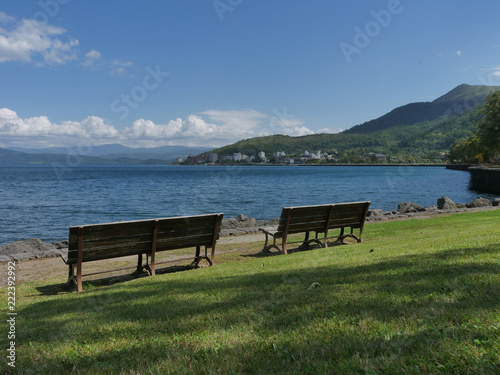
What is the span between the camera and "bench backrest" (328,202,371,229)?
33.1 feet

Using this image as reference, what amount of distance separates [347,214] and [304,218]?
1.61 metres

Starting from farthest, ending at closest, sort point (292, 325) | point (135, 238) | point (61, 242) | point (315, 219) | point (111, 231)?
point (61, 242)
point (315, 219)
point (135, 238)
point (111, 231)
point (292, 325)

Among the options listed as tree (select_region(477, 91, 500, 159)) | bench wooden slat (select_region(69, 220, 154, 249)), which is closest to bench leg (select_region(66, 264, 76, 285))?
bench wooden slat (select_region(69, 220, 154, 249))

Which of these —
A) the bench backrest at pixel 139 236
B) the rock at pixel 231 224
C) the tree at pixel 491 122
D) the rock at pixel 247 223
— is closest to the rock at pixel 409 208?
the rock at pixel 247 223

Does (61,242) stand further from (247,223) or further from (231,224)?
(247,223)

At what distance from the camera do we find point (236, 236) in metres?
14.9

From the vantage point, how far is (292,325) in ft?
11.5

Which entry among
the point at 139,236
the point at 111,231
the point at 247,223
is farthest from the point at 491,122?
the point at 111,231

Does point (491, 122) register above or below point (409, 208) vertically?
above

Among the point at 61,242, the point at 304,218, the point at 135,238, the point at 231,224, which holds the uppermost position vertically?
the point at 304,218

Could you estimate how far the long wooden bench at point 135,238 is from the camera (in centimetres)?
683

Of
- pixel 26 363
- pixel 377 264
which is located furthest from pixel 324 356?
pixel 377 264

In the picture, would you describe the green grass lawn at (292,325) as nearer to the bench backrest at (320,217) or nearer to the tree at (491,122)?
the bench backrest at (320,217)

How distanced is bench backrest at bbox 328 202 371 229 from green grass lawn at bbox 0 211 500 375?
415 centimetres
